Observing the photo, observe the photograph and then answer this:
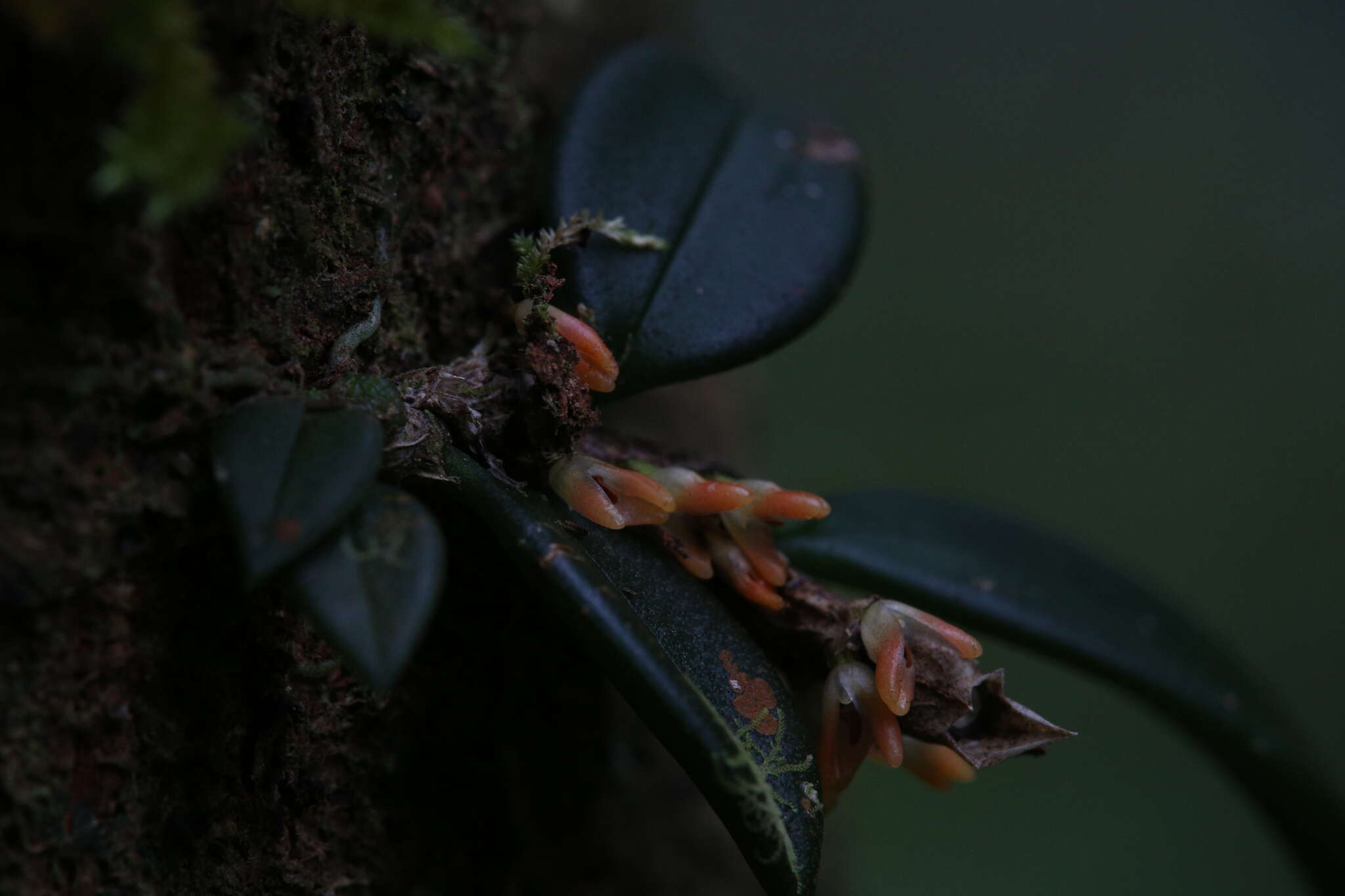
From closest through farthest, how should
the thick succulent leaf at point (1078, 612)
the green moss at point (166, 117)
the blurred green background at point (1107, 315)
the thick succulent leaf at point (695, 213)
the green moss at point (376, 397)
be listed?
the green moss at point (166, 117), the green moss at point (376, 397), the thick succulent leaf at point (695, 213), the thick succulent leaf at point (1078, 612), the blurred green background at point (1107, 315)

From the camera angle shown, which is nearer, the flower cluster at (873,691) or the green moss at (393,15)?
the green moss at (393,15)

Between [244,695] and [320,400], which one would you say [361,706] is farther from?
[320,400]

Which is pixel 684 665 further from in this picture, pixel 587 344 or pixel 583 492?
pixel 587 344

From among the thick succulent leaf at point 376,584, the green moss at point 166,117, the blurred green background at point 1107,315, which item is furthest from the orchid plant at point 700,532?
the blurred green background at point 1107,315

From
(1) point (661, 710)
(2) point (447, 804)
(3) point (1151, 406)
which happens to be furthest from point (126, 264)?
(3) point (1151, 406)

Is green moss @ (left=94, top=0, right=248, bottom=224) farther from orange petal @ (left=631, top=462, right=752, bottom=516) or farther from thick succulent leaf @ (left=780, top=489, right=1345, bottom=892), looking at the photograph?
thick succulent leaf @ (left=780, top=489, right=1345, bottom=892)

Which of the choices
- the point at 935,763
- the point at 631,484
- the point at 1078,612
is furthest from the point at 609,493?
the point at 1078,612

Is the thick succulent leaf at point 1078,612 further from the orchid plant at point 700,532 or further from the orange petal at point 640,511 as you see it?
the orange petal at point 640,511
